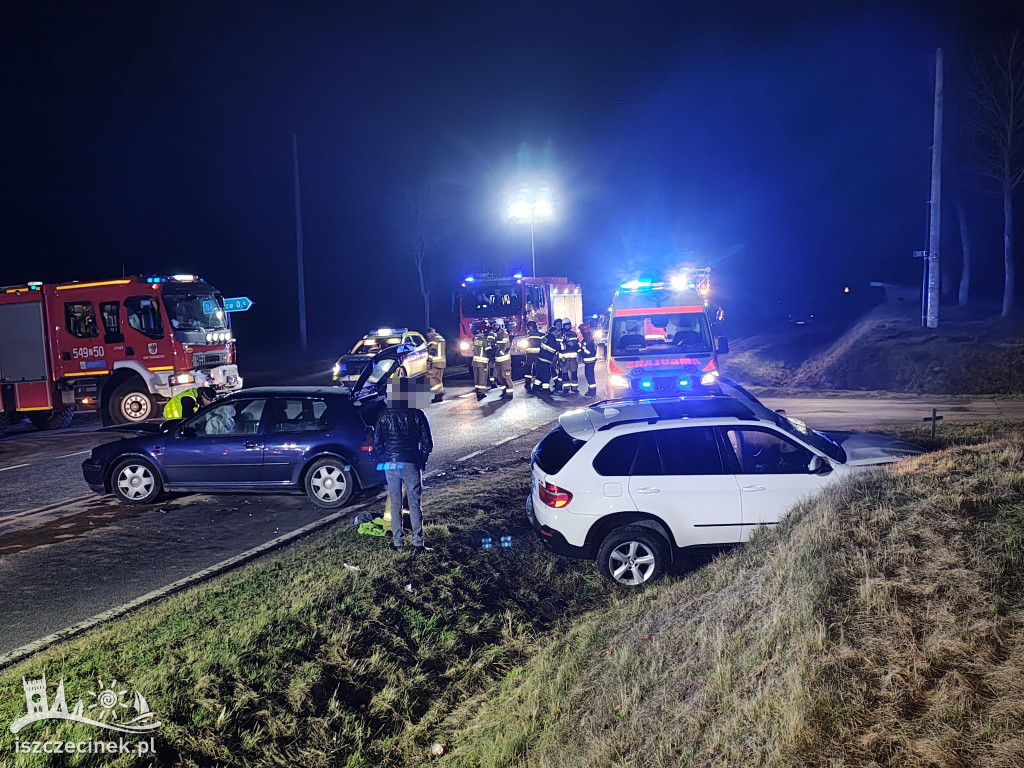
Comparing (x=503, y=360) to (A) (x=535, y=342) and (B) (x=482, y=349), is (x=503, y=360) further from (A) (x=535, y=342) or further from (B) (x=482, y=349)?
(A) (x=535, y=342)

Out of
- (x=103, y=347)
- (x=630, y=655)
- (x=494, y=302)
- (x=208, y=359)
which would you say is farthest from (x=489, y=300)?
(x=630, y=655)

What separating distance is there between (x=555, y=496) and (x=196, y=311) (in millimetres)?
12446

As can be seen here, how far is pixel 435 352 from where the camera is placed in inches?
843

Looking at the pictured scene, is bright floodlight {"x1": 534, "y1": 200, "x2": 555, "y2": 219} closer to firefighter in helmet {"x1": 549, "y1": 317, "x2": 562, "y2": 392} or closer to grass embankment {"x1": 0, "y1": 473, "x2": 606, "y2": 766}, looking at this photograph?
firefighter in helmet {"x1": 549, "y1": 317, "x2": 562, "y2": 392}

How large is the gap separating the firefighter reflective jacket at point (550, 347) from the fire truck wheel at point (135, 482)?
10871 mm

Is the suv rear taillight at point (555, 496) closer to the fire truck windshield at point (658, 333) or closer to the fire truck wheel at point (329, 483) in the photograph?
the fire truck wheel at point (329, 483)

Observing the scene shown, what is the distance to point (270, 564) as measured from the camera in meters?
6.39

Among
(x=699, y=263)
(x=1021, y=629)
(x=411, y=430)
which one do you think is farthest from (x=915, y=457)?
(x=699, y=263)

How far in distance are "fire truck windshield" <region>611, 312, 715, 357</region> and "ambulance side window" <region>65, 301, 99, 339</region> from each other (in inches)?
427

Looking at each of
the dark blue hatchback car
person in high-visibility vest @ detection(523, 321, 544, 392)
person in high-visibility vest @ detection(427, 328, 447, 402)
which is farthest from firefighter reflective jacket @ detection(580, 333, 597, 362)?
the dark blue hatchback car

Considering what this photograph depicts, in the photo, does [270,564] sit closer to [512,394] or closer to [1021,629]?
[1021,629]

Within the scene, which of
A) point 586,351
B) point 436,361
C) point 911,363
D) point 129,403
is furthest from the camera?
point 436,361

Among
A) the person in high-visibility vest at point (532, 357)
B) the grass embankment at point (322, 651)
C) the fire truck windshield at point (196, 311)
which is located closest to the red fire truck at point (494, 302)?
the person in high-visibility vest at point (532, 357)

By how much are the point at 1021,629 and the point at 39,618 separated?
6.46 metres
